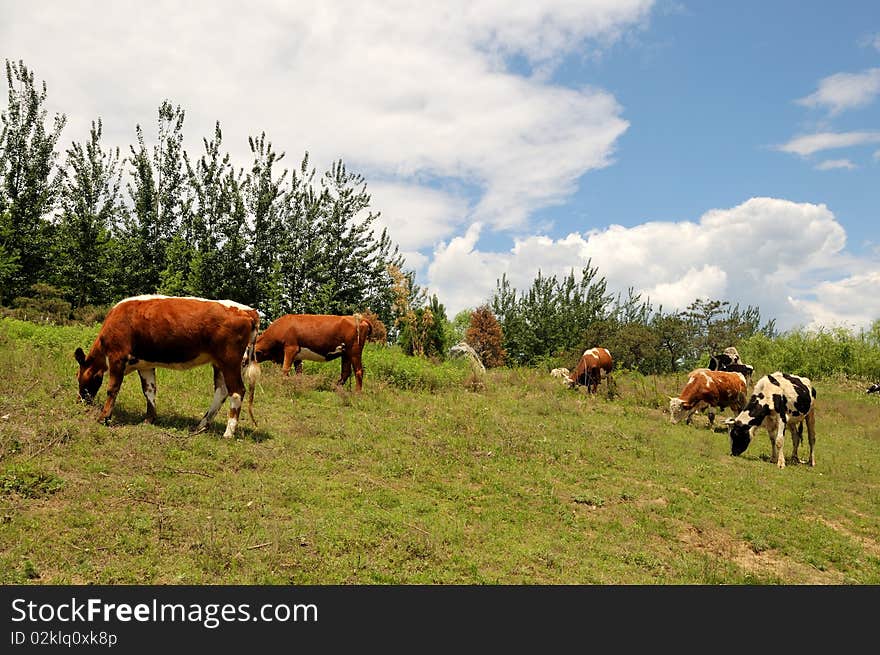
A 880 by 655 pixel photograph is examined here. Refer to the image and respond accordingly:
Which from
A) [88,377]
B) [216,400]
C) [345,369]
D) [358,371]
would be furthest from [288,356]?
[88,377]

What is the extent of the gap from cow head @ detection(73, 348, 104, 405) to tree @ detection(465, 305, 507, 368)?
38.7 metres

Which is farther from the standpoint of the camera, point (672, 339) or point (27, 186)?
point (672, 339)

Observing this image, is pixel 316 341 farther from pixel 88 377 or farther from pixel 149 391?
pixel 88 377

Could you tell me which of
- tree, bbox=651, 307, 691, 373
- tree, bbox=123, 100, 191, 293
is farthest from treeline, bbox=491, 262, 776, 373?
tree, bbox=123, 100, 191, 293

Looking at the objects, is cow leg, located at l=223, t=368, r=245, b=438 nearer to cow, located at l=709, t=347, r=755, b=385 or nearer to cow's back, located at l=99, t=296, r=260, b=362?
cow's back, located at l=99, t=296, r=260, b=362

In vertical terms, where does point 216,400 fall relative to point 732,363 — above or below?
below

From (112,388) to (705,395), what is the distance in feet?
53.9

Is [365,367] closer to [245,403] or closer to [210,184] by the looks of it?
[245,403]

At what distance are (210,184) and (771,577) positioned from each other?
31.8 m

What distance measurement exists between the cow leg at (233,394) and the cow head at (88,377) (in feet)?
7.73

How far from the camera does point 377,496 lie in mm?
8883

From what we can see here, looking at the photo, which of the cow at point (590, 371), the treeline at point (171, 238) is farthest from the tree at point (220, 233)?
the cow at point (590, 371)

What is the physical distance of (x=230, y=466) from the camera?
9.19m

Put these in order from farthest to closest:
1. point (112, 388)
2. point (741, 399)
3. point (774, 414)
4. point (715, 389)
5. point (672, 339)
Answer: point (672, 339)
point (741, 399)
point (715, 389)
point (774, 414)
point (112, 388)
